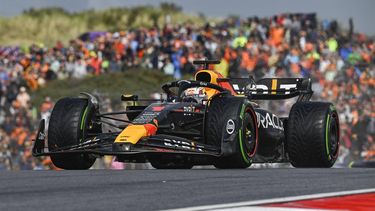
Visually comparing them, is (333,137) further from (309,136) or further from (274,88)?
(274,88)

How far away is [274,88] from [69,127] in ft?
12.4

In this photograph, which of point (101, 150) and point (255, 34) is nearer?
point (101, 150)

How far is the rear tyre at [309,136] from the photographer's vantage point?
12586 millimetres

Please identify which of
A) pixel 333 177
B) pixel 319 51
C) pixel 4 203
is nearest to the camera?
pixel 4 203

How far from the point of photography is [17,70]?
27.8 metres

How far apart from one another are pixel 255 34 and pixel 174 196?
20018mm

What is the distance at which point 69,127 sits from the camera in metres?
12.0

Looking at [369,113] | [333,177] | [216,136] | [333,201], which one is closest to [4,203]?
[333,201]

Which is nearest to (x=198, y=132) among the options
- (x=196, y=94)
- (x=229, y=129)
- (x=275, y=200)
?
(x=229, y=129)

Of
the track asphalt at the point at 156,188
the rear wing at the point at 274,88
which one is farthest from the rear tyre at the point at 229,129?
the rear wing at the point at 274,88

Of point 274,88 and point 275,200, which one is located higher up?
point 274,88

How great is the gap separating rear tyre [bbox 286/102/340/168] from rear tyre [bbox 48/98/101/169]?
107 inches

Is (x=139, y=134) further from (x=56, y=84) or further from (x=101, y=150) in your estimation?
(x=56, y=84)

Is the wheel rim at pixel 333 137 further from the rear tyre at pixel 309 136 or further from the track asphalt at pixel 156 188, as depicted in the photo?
the track asphalt at pixel 156 188
